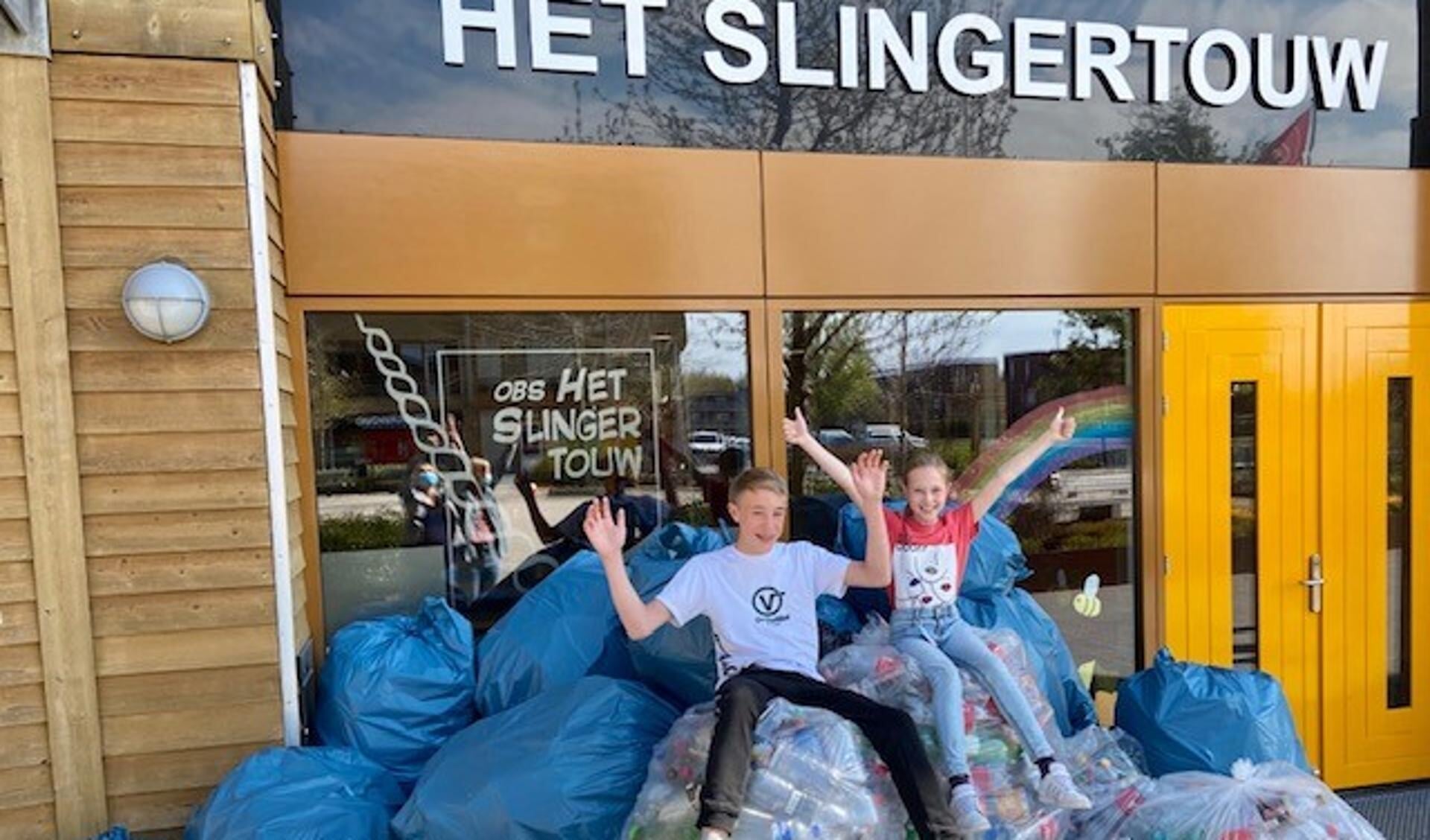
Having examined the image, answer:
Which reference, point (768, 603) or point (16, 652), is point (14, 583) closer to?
point (16, 652)

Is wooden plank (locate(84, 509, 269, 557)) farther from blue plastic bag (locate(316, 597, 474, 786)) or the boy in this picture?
the boy

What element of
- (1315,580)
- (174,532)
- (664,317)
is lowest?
(1315,580)

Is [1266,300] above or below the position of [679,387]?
above

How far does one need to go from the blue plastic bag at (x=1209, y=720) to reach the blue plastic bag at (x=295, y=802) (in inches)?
96.2

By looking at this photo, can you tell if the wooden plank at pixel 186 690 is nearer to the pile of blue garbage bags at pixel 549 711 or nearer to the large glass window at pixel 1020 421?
the pile of blue garbage bags at pixel 549 711

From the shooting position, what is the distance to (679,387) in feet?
11.3

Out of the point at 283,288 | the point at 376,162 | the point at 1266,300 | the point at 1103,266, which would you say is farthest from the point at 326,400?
the point at 1266,300

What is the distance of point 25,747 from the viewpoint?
2.56 m

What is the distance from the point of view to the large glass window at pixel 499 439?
3.18 m

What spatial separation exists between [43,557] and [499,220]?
5.46ft

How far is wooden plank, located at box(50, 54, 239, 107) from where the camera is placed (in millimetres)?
2551

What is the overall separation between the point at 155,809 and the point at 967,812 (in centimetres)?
226

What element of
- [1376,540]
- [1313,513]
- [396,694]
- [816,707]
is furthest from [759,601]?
[1376,540]

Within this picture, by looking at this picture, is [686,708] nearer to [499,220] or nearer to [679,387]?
[679,387]
